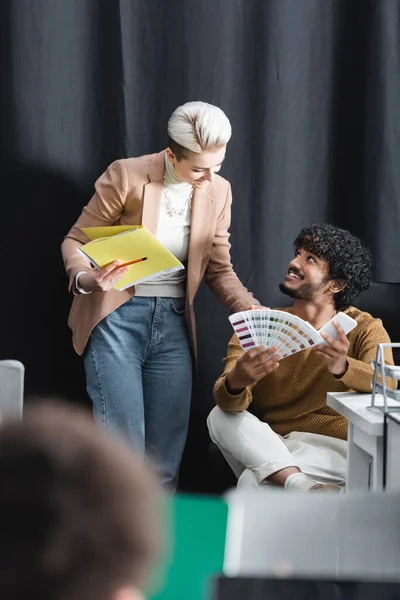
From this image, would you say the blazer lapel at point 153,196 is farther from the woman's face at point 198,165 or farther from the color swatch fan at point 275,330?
the color swatch fan at point 275,330

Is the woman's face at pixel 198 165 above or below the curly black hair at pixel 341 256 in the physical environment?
above

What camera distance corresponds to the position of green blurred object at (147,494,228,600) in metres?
0.65

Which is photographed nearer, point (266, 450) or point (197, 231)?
point (266, 450)

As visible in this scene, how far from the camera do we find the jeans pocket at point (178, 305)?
2320 mm

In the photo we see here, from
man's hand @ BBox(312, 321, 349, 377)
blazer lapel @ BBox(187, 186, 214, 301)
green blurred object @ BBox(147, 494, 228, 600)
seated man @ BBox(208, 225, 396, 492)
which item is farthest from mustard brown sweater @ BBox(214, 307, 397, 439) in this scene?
green blurred object @ BBox(147, 494, 228, 600)

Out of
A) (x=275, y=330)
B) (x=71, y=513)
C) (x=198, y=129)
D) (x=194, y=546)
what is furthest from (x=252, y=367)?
(x=71, y=513)

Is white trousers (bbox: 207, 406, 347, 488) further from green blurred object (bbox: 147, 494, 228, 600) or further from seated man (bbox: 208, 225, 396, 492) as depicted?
green blurred object (bbox: 147, 494, 228, 600)

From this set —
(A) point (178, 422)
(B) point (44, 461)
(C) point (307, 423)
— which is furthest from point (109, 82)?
(B) point (44, 461)

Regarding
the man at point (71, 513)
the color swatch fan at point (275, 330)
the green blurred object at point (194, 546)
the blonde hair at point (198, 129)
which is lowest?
the color swatch fan at point (275, 330)

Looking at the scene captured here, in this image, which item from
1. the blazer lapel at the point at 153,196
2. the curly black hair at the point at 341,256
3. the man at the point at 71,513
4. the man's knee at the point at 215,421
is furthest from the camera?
the curly black hair at the point at 341,256

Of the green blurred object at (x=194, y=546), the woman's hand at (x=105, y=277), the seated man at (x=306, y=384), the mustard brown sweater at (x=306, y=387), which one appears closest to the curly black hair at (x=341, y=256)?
the seated man at (x=306, y=384)

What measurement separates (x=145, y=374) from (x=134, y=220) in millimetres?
458

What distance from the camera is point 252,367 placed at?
206cm

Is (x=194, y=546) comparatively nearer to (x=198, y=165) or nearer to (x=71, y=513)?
(x=71, y=513)
